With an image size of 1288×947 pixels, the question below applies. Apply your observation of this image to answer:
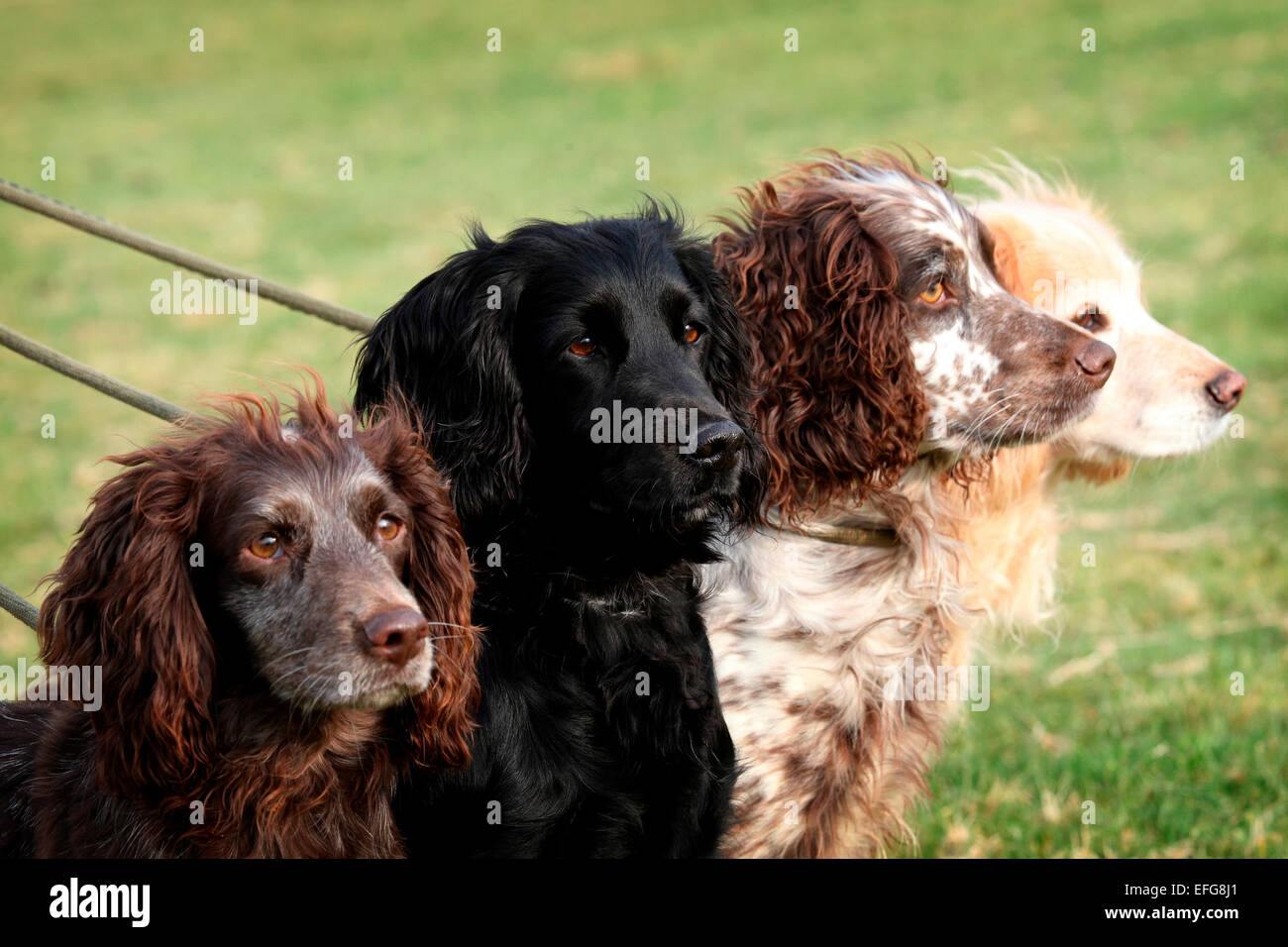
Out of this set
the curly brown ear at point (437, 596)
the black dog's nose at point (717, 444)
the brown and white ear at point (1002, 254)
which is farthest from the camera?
the brown and white ear at point (1002, 254)

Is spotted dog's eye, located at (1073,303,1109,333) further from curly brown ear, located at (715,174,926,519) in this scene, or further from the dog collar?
the dog collar

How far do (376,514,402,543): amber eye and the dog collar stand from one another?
1.26m

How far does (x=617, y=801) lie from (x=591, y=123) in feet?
61.4

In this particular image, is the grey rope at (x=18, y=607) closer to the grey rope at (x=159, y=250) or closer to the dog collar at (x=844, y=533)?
the grey rope at (x=159, y=250)

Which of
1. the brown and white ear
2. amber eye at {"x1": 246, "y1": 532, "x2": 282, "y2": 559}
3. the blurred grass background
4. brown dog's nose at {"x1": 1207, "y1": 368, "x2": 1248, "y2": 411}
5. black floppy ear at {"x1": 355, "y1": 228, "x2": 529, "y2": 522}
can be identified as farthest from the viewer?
the blurred grass background

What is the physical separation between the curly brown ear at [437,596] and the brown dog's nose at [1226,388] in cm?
259

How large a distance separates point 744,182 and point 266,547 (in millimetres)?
14478

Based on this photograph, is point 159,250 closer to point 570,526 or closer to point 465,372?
point 465,372

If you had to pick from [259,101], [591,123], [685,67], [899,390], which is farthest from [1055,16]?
[899,390]

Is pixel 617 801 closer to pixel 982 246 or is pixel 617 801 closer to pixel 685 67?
pixel 982 246

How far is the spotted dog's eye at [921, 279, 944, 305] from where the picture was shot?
414 cm

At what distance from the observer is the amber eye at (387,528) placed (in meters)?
3.23

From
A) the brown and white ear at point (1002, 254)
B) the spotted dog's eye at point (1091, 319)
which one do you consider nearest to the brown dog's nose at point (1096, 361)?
the brown and white ear at point (1002, 254)

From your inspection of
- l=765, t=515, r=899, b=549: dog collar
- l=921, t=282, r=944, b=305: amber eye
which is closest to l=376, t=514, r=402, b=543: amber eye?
l=765, t=515, r=899, b=549: dog collar
